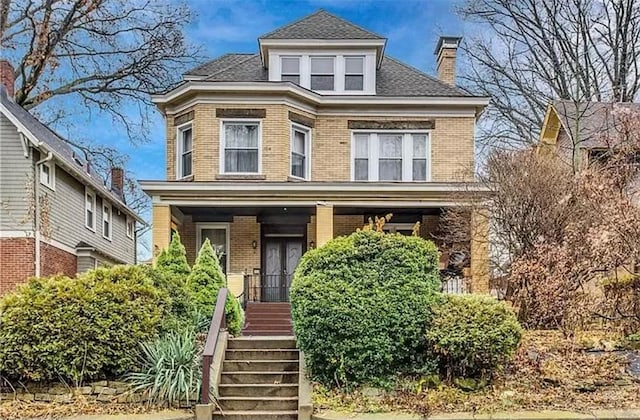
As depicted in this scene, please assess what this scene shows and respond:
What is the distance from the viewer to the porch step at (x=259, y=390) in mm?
8469

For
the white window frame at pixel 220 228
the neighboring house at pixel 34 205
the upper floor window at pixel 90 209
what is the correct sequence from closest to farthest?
1. the neighboring house at pixel 34 205
2. the white window frame at pixel 220 228
3. the upper floor window at pixel 90 209

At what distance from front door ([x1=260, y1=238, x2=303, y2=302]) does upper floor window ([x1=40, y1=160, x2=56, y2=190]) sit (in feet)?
20.5

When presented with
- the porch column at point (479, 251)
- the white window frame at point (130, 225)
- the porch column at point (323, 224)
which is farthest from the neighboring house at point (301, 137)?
the white window frame at point (130, 225)

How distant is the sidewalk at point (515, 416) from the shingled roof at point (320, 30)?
547 inches

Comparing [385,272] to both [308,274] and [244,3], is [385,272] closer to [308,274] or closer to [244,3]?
[308,274]

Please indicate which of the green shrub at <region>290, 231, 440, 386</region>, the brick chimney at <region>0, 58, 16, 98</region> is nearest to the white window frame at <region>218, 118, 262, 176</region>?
the brick chimney at <region>0, 58, 16, 98</region>

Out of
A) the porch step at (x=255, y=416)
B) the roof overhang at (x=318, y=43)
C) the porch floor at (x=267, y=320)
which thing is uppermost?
the roof overhang at (x=318, y=43)

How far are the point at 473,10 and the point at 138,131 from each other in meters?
14.7

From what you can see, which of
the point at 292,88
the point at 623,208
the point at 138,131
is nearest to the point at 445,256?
the point at 292,88

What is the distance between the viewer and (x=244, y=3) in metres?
14.3

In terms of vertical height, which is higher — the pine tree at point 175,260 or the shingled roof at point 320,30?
the shingled roof at point 320,30

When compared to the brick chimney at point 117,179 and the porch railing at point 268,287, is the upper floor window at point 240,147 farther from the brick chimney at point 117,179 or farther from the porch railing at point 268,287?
the brick chimney at point 117,179

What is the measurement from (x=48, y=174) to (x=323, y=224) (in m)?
7.82

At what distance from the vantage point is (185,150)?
60.8 ft
